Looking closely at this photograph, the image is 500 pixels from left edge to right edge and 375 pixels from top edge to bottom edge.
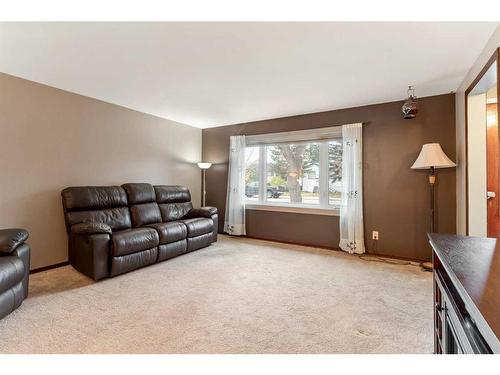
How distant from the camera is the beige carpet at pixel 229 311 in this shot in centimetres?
164

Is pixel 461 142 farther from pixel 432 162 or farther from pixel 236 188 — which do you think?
pixel 236 188

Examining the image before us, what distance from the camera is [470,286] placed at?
2.60 feet

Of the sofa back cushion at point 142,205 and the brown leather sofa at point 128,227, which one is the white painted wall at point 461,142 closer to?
the brown leather sofa at point 128,227

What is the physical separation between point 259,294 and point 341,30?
2.30 meters

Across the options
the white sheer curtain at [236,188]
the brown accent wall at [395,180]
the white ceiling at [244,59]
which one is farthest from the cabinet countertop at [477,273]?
the white sheer curtain at [236,188]

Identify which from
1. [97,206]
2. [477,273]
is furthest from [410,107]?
[97,206]

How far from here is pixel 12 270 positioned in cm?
192

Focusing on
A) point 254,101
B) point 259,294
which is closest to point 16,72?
point 254,101

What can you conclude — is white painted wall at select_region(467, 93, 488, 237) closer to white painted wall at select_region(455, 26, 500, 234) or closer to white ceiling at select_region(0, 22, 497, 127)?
white painted wall at select_region(455, 26, 500, 234)

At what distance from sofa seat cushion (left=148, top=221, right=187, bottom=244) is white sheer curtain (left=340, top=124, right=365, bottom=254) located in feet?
7.61

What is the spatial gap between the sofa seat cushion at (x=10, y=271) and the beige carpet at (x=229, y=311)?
0.26 metres

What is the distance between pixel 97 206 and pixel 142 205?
0.61 metres

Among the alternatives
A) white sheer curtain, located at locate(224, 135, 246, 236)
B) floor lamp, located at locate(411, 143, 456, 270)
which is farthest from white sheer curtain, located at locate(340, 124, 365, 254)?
white sheer curtain, located at locate(224, 135, 246, 236)
